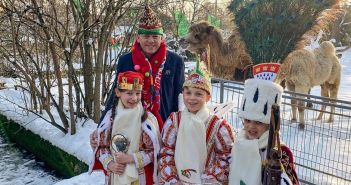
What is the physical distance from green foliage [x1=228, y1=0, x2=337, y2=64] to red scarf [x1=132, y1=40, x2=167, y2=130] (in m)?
7.60

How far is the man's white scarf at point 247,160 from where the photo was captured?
2018 mm

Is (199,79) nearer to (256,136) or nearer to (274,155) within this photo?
(256,136)

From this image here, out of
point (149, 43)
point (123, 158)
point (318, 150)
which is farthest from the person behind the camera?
point (318, 150)

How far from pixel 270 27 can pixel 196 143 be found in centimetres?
869

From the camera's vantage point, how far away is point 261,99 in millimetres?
2041

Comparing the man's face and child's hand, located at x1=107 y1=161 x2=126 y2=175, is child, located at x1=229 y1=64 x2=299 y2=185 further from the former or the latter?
the man's face

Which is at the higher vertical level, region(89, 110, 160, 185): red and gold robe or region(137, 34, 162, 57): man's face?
region(137, 34, 162, 57): man's face

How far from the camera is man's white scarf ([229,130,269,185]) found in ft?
6.62

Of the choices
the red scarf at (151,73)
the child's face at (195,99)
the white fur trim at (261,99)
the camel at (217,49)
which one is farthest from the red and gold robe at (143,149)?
the camel at (217,49)

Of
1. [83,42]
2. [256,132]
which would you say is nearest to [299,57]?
[83,42]

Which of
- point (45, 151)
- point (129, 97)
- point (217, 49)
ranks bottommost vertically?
point (45, 151)

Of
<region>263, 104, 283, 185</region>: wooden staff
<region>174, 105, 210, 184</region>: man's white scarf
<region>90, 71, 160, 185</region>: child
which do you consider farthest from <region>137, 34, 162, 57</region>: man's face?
<region>263, 104, 283, 185</region>: wooden staff

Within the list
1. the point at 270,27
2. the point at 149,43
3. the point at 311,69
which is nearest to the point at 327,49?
the point at 311,69

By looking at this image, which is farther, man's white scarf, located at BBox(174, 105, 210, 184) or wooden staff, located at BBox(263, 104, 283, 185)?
man's white scarf, located at BBox(174, 105, 210, 184)
